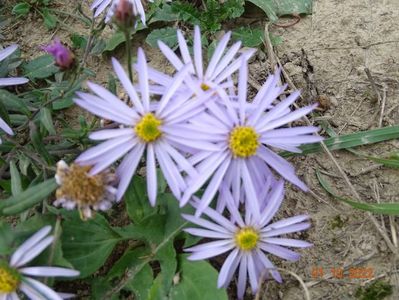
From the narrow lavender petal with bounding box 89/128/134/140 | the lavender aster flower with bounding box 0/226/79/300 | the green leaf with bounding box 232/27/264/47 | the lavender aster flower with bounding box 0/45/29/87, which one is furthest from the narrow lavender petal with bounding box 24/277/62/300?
the green leaf with bounding box 232/27/264/47

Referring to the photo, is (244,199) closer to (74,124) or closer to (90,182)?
(90,182)

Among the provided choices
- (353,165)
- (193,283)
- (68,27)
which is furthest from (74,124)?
(353,165)

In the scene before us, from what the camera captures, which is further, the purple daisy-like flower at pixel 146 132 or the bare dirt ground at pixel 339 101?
the bare dirt ground at pixel 339 101

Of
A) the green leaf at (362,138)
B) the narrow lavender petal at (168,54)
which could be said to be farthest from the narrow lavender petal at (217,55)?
the green leaf at (362,138)

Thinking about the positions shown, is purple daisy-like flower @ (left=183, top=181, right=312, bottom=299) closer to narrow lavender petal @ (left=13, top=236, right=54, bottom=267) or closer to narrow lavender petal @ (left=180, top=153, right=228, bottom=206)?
narrow lavender petal @ (left=180, top=153, right=228, bottom=206)

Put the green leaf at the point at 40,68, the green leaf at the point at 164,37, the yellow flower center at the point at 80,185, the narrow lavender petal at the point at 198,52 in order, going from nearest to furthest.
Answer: the yellow flower center at the point at 80,185
the narrow lavender petal at the point at 198,52
the green leaf at the point at 40,68
the green leaf at the point at 164,37

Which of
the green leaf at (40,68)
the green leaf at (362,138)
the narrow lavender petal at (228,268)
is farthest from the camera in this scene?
the green leaf at (40,68)

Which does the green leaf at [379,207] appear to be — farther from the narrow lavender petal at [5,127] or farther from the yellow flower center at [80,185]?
the narrow lavender petal at [5,127]
